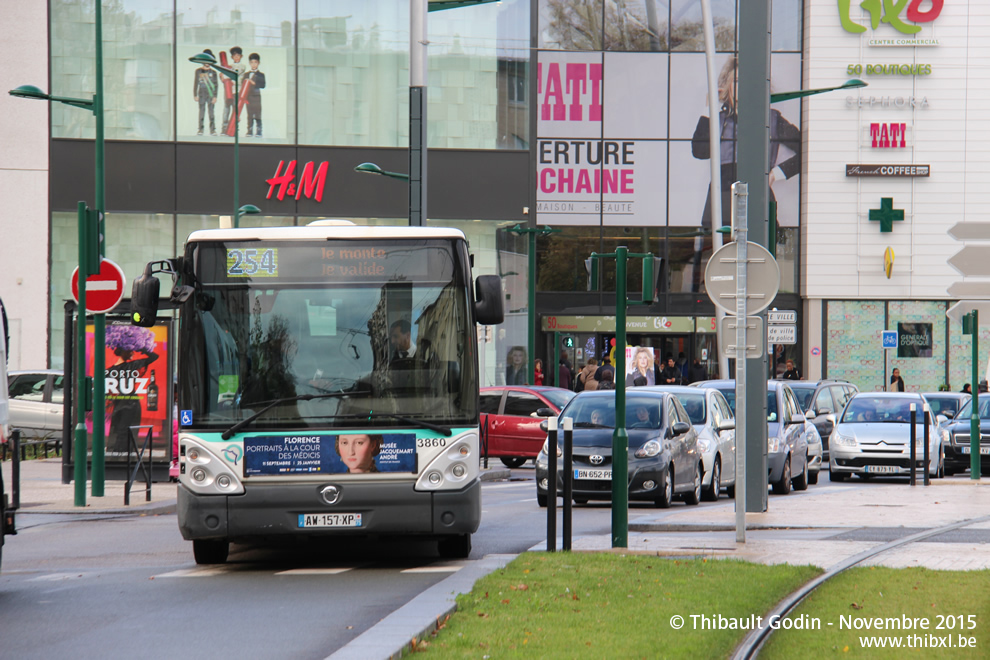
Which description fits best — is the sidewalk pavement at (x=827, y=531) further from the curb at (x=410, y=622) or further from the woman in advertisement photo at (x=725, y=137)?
the woman in advertisement photo at (x=725, y=137)

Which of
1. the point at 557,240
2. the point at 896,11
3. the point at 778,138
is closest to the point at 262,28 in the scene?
the point at 557,240

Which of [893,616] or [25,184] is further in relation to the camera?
[25,184]

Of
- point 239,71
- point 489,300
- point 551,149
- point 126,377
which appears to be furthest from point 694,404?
point 551,149

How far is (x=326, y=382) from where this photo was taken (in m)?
10.5

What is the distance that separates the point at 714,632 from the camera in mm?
7367

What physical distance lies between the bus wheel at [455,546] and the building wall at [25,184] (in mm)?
28136

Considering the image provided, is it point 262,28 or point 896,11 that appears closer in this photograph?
point 262,28

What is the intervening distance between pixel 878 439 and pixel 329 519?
49.9ft

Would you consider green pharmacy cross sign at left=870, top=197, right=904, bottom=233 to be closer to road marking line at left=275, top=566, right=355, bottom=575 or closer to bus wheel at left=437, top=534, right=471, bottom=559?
bus wheel at left=437, top=534, right=471, bottom=559

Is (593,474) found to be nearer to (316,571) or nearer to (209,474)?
(316,571)

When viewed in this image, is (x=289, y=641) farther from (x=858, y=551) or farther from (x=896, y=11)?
(x=896, y=11)

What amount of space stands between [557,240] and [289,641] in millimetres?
39130

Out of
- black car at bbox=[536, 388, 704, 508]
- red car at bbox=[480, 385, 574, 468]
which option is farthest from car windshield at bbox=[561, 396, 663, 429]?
red car at bbox=[480, 385, 574, 468]

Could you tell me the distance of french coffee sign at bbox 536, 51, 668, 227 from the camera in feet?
150
